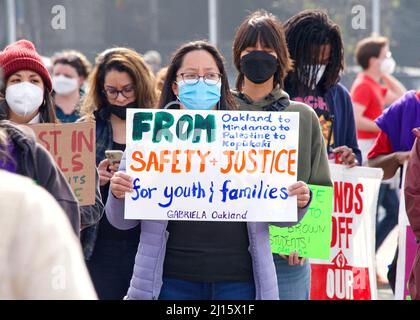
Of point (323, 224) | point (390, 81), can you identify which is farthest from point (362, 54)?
point (323, 224)

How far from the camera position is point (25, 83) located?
15.2 feet

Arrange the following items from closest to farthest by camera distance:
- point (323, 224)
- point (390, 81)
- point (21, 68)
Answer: point (21, 68) < point (323, 224) < point (390, 81)

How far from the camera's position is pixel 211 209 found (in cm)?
439

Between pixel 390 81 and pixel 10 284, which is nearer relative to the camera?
pixel 10 284

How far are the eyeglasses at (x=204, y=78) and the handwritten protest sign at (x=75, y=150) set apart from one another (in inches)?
19.1

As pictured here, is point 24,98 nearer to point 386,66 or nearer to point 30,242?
point 30,242

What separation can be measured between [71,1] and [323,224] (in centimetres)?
1624

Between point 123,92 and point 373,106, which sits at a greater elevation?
point 123,92

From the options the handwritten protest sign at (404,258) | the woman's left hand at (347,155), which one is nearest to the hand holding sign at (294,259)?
the handwritten protest sign at (404,258)

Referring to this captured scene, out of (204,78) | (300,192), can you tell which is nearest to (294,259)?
(300,192)

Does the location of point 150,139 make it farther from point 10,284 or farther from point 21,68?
point 10,284

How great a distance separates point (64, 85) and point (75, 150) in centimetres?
403

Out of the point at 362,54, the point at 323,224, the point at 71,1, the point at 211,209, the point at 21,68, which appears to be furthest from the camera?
the point at 71,1

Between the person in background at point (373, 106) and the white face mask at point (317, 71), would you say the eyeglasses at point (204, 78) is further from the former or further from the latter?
the person in background at point (373, 106)
